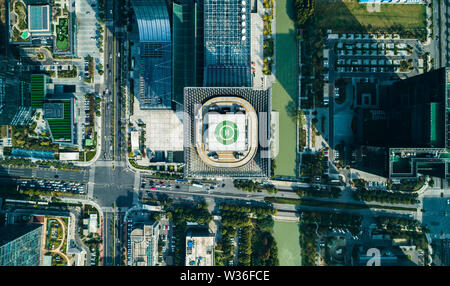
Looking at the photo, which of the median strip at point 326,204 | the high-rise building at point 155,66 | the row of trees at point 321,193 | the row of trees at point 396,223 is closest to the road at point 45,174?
the high-rise building at point 155,66

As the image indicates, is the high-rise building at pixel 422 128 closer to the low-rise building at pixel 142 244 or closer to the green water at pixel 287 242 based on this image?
the green water at pixel 287 242

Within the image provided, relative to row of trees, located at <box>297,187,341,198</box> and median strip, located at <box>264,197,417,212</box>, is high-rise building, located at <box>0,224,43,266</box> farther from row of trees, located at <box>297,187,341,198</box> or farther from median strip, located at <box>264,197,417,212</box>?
row of trees, located at <box>297,187,341,198</box>

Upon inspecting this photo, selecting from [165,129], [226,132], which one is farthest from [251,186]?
[165,129]

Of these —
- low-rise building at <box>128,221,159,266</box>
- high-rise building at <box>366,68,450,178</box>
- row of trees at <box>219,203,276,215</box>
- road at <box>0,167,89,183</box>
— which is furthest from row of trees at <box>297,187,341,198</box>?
road at <box>0,167,89,183</box>

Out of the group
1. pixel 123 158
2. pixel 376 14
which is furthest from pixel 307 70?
pixel 123 158

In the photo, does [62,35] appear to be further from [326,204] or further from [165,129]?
[326,204]
